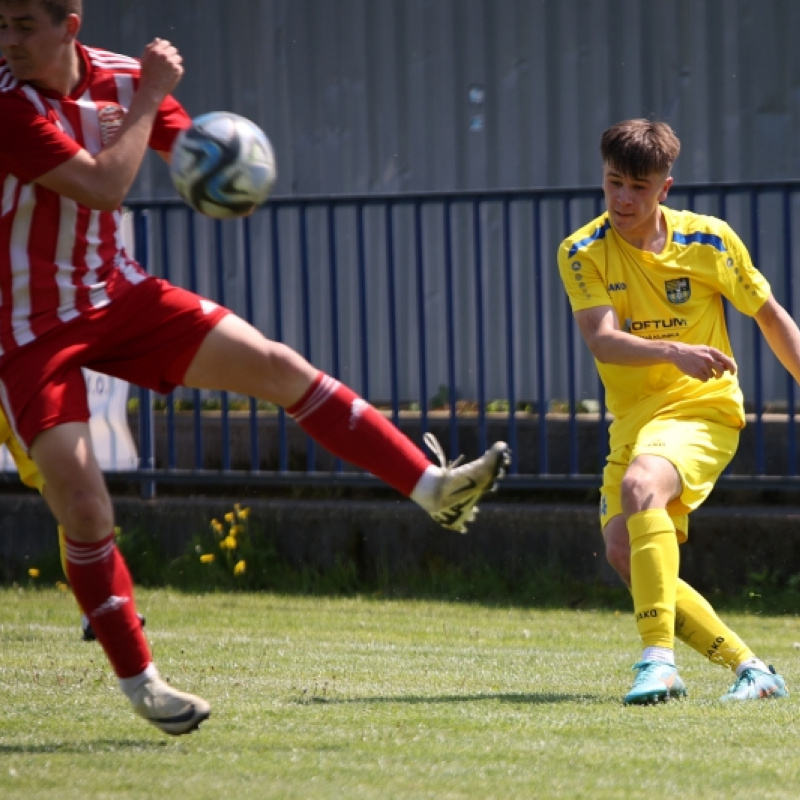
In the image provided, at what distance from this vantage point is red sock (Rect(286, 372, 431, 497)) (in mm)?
4594

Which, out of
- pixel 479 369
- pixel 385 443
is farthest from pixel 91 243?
pixel 479 369

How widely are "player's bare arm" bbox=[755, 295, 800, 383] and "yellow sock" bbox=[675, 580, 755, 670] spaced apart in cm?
85

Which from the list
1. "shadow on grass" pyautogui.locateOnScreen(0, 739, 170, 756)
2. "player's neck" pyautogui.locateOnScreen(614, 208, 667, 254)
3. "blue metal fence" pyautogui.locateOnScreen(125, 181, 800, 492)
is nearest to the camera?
"shadow on grass" pyautogui.locateOnScreen(0, 739, 170, 756)

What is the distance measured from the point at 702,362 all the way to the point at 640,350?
0.88 feet

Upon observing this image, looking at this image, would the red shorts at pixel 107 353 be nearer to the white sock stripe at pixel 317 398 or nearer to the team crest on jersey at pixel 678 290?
the white sock stripe at pixel 317 398

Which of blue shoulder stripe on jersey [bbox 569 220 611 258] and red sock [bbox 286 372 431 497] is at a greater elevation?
blue shoulder stripe on jersey [bbox 569 220 611 258]

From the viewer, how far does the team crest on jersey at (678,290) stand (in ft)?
18.5

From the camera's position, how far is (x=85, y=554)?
14.6 feet

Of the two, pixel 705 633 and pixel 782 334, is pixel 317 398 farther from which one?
pixel 782 334

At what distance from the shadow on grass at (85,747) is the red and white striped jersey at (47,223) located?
108 centimetres

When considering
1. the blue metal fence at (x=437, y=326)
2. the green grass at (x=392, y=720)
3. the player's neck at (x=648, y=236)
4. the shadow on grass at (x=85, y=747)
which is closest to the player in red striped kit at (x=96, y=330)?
the shadow on grass at (x=85, y=747)

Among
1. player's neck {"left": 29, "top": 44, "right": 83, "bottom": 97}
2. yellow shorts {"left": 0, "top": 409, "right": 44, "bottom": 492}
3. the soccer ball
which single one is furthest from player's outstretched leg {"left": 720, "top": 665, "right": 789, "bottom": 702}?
yellow shorts {"left": 0, "top": 409, "right": 44, "bottom": 492}

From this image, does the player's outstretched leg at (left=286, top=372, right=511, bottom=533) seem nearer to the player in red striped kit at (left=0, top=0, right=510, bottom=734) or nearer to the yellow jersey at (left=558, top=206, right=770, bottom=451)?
the player in red striped kit at (left=0, top=0, right=510, bottom=734)

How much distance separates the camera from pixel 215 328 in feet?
14.9
